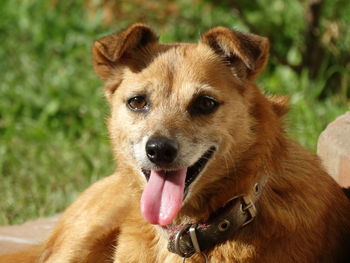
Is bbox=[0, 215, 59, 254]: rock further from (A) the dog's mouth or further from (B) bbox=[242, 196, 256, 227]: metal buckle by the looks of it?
(B) bbox=[242, 196, 256, 227]: metal buckle

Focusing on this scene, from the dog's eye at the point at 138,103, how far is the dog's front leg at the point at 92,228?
536 mm

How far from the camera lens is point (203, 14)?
8.36 m

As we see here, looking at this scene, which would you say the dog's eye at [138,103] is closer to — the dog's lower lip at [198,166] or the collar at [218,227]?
the dog's lower lip at [198,166]

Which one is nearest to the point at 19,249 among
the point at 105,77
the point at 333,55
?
the point at 105,77

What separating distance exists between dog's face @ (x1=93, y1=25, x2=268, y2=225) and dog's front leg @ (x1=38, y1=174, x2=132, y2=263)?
0.41 m

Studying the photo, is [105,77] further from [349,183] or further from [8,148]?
[8,148]

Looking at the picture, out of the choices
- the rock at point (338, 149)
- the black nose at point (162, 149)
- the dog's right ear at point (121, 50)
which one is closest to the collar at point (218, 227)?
the black nose at point (162, 149)

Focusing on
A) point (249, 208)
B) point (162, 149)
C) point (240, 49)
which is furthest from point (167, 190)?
point (240, 49)

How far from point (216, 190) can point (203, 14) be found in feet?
15.5

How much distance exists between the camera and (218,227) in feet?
12.3

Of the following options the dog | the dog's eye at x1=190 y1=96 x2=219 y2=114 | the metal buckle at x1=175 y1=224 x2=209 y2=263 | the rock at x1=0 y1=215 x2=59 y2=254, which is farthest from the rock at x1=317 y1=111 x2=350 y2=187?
the rock at x1=0 y1=215 x2=59 y2=254

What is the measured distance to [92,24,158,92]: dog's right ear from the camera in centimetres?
414

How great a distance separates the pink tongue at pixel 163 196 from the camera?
3.74 metres

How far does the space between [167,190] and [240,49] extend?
849 millimetres
